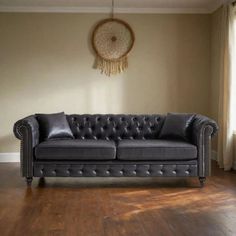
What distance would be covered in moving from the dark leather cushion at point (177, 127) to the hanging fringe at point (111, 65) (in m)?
1.43

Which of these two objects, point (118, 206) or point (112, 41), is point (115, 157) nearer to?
point (118, 206)

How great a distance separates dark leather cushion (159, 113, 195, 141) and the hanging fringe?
56.3 inches

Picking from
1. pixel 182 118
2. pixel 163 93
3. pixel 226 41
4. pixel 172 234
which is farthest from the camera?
pixel 163 93

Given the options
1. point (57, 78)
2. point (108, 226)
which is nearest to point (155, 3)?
point (57, 78)

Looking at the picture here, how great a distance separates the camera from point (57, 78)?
225 inches

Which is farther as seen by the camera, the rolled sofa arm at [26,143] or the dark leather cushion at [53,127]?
the dark leather cushion at [53,127]

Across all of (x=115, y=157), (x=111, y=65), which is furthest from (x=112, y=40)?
(x=115, y=157)

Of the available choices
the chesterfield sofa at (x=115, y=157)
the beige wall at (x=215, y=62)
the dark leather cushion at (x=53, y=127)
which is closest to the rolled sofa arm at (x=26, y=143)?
the chesterfield sofa at (x=115, y=157)

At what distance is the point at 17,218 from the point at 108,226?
2.62ft

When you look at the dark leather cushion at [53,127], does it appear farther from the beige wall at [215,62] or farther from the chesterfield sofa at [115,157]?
the beige wall at [215,62]

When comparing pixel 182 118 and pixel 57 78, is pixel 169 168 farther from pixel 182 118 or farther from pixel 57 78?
pixel 57 78

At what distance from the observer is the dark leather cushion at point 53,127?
4.48m

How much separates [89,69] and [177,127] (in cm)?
192

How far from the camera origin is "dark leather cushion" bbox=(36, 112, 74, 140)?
4480 mm
